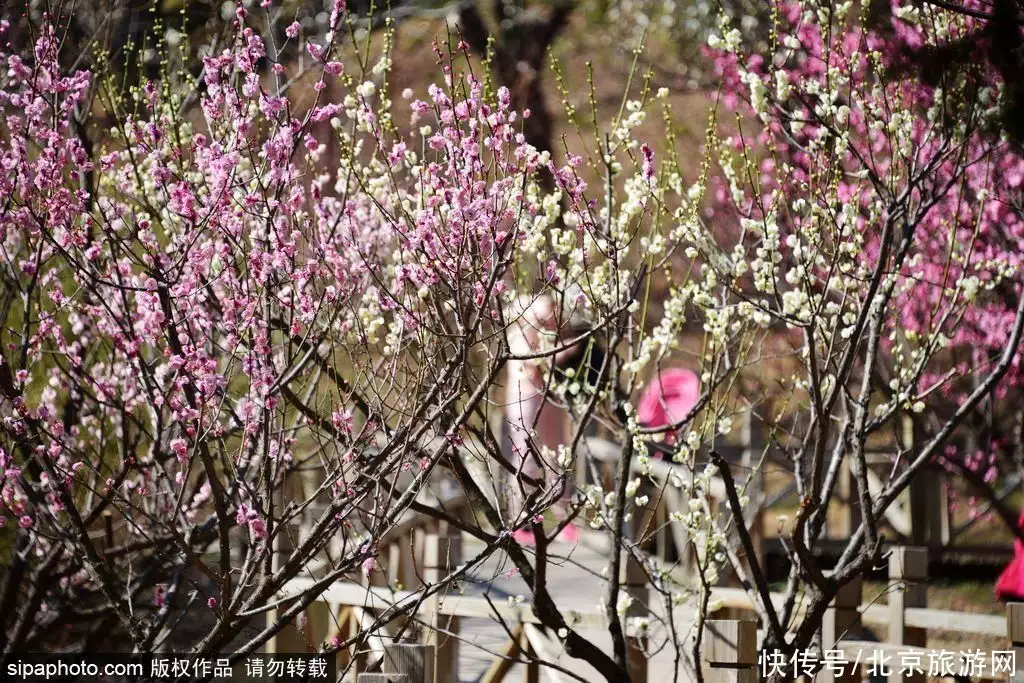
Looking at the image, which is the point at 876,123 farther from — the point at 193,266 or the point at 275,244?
the point at 193,266

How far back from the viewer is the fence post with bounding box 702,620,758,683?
3484 mm

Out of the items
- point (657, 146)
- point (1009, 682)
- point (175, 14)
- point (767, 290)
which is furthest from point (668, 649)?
point (657, 146)

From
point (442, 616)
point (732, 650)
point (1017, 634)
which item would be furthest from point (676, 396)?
point (732, 650)

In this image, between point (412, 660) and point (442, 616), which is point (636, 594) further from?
point (412, 660)

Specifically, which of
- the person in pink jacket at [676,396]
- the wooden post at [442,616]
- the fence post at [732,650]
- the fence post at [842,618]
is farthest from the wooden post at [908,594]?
the person in pink jacket at [676,396]

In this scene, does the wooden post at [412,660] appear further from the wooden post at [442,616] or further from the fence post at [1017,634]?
the fence post at [1017,634]

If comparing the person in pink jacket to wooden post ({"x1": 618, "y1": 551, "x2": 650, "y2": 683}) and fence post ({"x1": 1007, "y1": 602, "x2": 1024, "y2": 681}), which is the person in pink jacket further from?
fence post ({"x1": 1007, "y1": 602, "x2": 1024, "y2": 681})

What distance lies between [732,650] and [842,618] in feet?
4.58

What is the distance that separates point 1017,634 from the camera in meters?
3.66

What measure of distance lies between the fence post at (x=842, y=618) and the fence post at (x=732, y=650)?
0.77 m

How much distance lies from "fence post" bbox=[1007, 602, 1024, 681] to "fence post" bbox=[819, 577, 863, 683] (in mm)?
643

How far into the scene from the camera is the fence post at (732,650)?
3.48 m

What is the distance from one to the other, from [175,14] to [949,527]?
24.7 ft

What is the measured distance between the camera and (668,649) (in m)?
6.43
